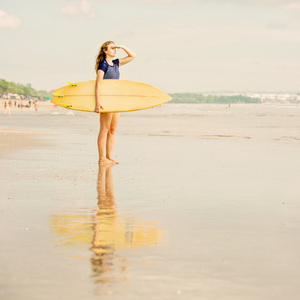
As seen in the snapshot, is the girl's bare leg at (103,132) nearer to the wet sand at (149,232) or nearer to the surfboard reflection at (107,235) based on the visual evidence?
the wet sand at (149,232)

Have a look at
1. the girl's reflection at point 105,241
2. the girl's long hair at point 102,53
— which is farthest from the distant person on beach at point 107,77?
the girl's reflection at point 105,241

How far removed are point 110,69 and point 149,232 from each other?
6.91 m

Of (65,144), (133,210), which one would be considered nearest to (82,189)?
(133,210)

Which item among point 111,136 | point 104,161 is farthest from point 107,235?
point 111,136

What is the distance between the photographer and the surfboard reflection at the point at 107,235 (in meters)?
4.59

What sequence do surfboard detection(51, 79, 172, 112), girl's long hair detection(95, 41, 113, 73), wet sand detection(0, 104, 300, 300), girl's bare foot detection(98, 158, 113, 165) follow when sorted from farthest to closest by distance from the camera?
surfboard detection(51, 79, 172, 112)
girl's bare foot detection(98, 158, 113, 165)
girl's long hair detection(95, 41, 113, 73)
wet sand detection(0, 104, 300, 300)

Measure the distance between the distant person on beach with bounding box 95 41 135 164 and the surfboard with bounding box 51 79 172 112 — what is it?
19 centimetres

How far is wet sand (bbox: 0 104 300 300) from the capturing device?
4199 mm

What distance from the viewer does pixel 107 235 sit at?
5.71 meters

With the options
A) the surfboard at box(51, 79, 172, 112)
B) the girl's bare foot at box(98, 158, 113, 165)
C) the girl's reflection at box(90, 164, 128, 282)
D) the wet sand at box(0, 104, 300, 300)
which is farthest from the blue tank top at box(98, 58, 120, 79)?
the girl's reflection at box(90, 164, 128, 282)

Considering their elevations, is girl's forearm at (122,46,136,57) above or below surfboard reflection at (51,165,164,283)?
above

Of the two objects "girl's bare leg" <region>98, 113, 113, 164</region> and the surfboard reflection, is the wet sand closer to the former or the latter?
the surfboard reflection

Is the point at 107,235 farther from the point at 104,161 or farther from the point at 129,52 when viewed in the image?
the point at 129,52

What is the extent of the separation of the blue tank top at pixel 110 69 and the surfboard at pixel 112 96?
0.66 ft
